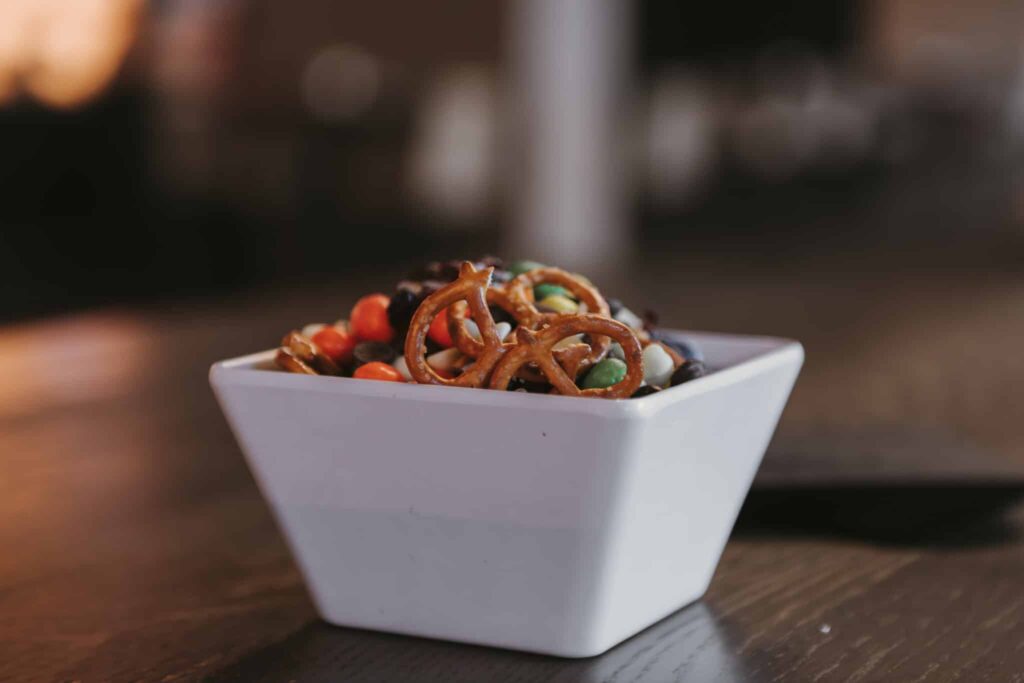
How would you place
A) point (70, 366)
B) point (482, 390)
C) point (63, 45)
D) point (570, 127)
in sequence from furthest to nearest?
point (570, 127) < point (63, 45) < point (70, 366) < point (482, 390)

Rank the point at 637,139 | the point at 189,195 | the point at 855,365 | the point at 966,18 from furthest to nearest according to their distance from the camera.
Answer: the point at 637,139
the point at 966,18
the point at 189,195
the point at 855,365

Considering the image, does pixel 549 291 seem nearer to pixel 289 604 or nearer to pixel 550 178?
pixel 289 604

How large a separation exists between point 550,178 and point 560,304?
5598 mm

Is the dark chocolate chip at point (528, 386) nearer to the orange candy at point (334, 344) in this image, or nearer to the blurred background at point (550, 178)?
the orange candy at point (334, 344)

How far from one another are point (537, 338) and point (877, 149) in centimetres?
553

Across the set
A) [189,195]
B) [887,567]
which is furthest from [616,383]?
[189,195]

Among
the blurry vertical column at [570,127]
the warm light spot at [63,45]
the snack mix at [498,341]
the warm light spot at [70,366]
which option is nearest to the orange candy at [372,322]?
the snack mix at [498,341]

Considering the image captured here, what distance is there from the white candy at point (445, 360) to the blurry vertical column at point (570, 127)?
518 centimetres

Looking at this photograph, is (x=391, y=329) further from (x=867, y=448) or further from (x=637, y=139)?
(x=637, y=139)

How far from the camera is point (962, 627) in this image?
709mm

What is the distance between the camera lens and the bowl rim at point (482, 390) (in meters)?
0.60

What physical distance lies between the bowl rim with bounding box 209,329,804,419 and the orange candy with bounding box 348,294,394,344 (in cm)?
6

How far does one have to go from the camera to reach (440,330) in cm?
71

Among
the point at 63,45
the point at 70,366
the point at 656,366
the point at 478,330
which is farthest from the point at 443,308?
the point at 63,45
